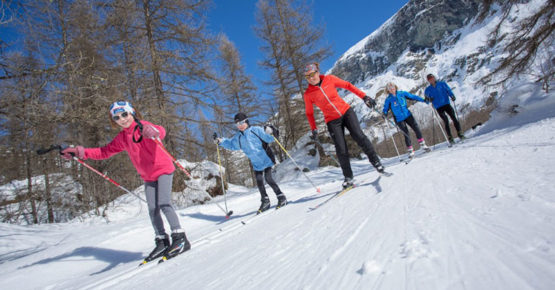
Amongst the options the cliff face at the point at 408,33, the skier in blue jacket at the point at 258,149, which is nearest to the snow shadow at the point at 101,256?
the skier in blue jacket at the point at 258,149

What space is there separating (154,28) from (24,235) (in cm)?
690

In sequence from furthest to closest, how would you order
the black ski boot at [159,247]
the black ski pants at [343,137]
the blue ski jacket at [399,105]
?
the blue ski jacket at [399,105] < the black ski pants at [343,137] < the black ski boot at [159,247]

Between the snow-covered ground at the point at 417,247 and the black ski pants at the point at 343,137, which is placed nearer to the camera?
the snow-covered ground at the point at 417,247

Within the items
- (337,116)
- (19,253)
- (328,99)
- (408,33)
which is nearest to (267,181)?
(337,116)

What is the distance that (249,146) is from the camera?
15.9ft

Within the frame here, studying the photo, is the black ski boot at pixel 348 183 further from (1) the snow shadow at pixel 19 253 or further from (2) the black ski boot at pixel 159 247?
(1) the snow shadow at pixel 19 253

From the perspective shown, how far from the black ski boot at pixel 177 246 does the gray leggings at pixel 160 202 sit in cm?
10

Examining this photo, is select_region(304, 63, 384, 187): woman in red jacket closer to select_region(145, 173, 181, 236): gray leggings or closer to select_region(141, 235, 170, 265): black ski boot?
select_region(145, 173, 181, 236): gray leggings

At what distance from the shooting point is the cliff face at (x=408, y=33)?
367ft

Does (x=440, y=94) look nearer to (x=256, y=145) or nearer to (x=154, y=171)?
(x=256, y=145)

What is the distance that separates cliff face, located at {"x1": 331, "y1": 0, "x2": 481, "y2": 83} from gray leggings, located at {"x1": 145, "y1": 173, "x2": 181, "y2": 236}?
4103 inches

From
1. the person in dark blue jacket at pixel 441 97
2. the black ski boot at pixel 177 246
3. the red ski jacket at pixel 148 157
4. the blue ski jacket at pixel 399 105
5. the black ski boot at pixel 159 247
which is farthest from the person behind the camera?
the person in dark blue jacket at pixel 441 97

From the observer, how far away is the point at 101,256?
151 inches

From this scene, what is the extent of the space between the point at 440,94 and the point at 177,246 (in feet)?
25.1
